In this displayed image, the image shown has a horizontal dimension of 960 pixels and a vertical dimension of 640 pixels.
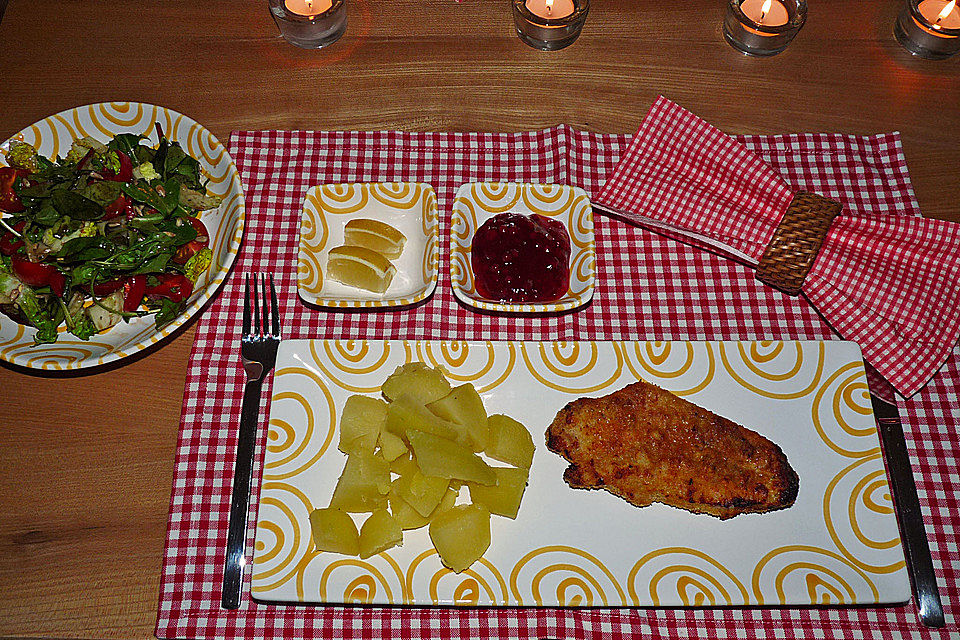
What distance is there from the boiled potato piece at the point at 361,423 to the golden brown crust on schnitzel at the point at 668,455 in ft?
1.71

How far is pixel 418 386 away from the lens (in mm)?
2113

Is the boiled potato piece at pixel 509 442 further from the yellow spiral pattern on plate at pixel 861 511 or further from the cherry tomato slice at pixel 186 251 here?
the cherry tomato slice at pixel 186 251

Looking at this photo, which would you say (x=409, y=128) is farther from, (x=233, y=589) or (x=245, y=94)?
(x=233, y=589)

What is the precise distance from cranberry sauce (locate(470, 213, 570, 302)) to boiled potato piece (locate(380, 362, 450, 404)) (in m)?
0.36

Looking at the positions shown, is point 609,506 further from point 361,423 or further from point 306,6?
point 306,6

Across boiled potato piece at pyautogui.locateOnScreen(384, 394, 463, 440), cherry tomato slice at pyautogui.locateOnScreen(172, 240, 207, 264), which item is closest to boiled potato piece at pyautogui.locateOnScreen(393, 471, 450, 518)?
boiled potato piece at pyautogui.locateOnScreen(384, 394, 463, 440)

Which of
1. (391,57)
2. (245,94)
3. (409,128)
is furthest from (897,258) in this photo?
(245,94)

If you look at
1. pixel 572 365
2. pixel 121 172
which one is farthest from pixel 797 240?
pixel 121 172

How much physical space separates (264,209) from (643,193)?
1.40 metres

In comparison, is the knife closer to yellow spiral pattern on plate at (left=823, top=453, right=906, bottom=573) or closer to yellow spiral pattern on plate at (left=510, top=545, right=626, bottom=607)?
yellow spiral pattern on plate at (left=823, top=453, right=906, bottom=573)

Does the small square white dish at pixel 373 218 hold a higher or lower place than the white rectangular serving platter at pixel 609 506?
higher

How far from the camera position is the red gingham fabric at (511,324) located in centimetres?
199

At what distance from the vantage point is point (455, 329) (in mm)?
2389

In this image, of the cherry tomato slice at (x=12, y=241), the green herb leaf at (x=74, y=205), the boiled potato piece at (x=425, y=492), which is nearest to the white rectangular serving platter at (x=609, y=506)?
the boiled potato piece at (x=425, y=492)
